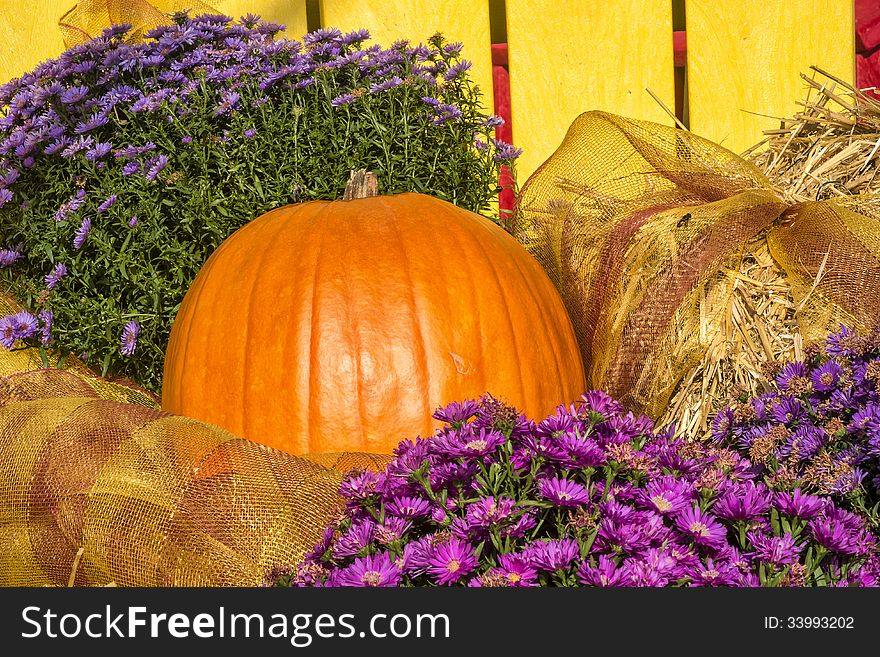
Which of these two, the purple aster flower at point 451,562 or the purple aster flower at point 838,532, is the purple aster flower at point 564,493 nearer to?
the purple aster flower at point 451,562

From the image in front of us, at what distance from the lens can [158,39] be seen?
197cm

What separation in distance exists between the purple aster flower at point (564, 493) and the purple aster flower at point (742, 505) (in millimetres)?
139

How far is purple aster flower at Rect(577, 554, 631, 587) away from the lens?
0.78m

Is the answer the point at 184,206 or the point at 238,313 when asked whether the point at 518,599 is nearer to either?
the point at 238,313

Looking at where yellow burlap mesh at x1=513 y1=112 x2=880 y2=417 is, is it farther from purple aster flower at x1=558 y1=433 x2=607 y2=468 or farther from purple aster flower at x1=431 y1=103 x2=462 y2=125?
purple aster flower at x1=558 y1=433 x2=607 y2=468

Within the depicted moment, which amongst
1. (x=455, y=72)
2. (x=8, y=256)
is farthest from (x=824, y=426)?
(x=8, y=256)

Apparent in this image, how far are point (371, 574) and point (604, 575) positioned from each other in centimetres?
20

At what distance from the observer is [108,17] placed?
7.76 ft

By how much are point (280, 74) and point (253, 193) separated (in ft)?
0.82

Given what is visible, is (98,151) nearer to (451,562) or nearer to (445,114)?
(445,114)

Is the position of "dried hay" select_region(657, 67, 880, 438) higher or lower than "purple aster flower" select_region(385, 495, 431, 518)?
higher

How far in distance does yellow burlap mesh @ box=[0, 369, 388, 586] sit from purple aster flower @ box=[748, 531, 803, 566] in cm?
51

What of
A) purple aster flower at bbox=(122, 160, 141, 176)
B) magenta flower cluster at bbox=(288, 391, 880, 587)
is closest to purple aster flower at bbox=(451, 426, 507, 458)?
magenta flower cluster at bbox=(288, 391, 880, 587)

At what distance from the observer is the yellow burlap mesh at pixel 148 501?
1113mm
